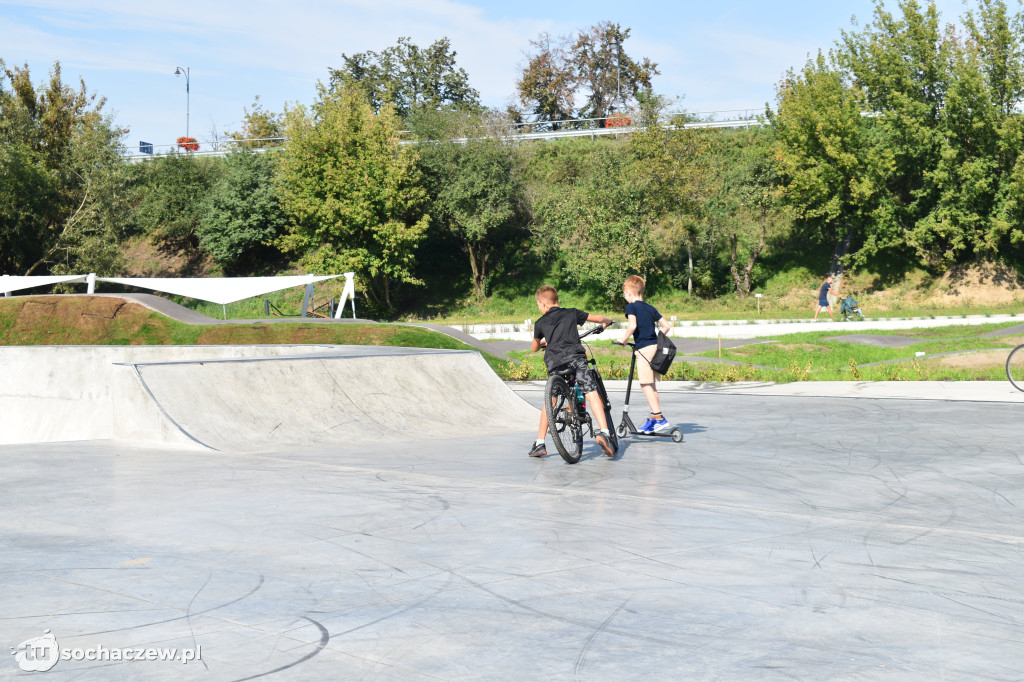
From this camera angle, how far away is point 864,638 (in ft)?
12.6

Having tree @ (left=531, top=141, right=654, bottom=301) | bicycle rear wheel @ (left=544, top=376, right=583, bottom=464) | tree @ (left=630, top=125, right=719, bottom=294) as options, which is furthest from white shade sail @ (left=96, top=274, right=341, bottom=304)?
tree @ (left=630, top=125, right=719, bottom=294)

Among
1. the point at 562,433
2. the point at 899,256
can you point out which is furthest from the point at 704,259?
the point at 562,433

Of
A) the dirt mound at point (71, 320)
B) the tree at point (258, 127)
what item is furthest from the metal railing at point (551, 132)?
the dirt mound at point (71, 320)

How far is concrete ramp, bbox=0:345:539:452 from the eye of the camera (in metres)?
10.2

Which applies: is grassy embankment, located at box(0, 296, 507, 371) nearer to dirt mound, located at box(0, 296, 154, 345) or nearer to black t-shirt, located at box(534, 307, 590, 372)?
dirt mound, located at box(0, 296, 154, 345)

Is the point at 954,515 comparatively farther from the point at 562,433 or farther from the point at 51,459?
the point at 51,459

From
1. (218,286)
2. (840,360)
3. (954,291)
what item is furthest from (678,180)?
(218,286)

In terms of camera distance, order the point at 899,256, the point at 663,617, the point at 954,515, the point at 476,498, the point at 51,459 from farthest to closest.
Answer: the point at 899,256 < the point at 51,459 < the point at 476,498 < the point at 954,515 < the point at 663,617

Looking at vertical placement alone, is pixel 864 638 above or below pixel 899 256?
below

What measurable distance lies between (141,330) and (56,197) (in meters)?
39.8

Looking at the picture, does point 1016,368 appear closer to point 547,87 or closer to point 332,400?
point 332,400

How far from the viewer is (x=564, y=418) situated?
8.77 metres

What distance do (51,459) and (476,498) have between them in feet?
14.6

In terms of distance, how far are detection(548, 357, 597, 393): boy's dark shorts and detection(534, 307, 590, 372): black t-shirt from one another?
0.05m
